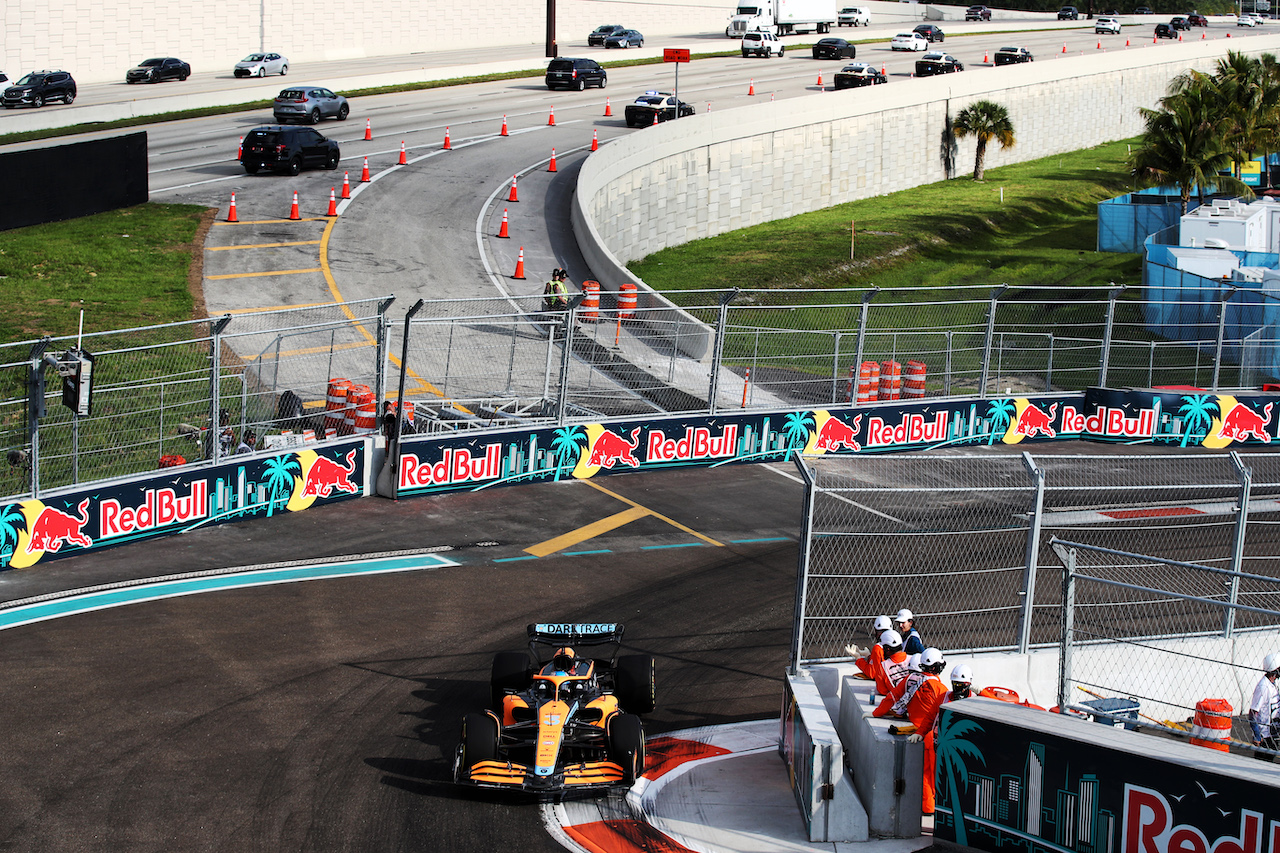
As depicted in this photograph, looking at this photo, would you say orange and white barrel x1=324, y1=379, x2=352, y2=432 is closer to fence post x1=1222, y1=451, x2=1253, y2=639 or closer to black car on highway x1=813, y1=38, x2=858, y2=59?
fence post x1=1222, y1=451, x2=1253, y2=639

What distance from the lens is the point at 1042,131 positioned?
6762cm

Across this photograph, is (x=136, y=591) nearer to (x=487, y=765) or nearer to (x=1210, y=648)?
(x=487, y=765)

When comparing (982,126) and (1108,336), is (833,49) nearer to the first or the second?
(982,126)

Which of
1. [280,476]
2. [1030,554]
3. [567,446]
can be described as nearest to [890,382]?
[567,446]

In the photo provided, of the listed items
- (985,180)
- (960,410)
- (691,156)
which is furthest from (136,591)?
(985,180)

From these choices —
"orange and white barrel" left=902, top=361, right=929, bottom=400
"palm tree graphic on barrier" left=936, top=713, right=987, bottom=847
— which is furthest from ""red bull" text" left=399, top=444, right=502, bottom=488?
"palm tree graphic on barrier" left=936, top=713, right=987, bottom=847

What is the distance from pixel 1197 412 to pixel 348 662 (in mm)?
15609

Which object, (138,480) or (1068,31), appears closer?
(138,480)

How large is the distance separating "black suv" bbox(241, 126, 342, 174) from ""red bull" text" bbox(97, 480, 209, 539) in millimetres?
26755

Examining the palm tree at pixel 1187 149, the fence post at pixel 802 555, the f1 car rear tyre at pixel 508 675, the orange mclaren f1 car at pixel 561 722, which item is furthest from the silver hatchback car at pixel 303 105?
the fence post at pixel 802 555

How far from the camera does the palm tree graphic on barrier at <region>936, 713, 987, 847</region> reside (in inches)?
364

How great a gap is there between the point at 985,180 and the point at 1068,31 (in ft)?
148

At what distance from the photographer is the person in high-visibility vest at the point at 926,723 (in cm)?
974

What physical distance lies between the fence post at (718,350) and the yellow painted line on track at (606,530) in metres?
2.14
